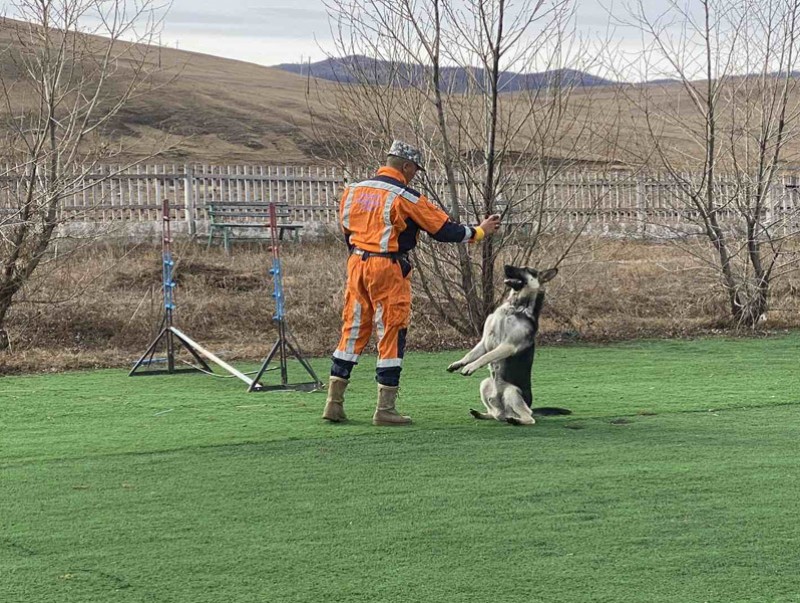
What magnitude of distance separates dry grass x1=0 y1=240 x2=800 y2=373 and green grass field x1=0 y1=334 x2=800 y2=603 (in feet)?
13.5

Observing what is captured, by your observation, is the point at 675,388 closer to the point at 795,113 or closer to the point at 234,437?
the point at 234,437

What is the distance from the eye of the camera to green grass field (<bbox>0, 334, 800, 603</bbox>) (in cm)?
512

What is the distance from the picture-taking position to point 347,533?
593cm

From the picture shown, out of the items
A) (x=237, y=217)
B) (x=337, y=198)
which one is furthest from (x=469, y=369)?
(x=237, y=217)

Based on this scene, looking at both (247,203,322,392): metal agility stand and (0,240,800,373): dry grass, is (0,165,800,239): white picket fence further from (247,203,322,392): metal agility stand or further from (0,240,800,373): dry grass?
(247,203,322,392): metal agility stand

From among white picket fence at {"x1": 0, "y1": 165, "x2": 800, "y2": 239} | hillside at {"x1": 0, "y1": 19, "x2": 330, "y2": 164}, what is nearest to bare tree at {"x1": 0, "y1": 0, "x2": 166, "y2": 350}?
white picket fence at {"x1": 0, "y1": 165, "x2": 800, "y2": 239}

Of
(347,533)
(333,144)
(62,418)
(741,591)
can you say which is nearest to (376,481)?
(347,533)

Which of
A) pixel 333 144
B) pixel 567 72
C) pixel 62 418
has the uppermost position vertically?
pixel 567 72

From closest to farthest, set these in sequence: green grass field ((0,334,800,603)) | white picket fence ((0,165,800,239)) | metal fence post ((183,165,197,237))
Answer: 1. green grass field ((0,334,800,603))
2. white picket fence ((0,165,800,239))
3. metal fence post ((183,165,197,237))

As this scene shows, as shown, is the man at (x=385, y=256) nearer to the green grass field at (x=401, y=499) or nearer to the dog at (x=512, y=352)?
the green grass field at (x=401, y=499)

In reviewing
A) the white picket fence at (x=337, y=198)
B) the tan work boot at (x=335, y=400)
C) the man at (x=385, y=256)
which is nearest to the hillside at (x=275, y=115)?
the white picket fence at (x=337, y=198)

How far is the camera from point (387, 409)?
9.02 metres

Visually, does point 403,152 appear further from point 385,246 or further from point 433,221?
point 385,246

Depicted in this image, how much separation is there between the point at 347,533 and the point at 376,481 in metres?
1.17
